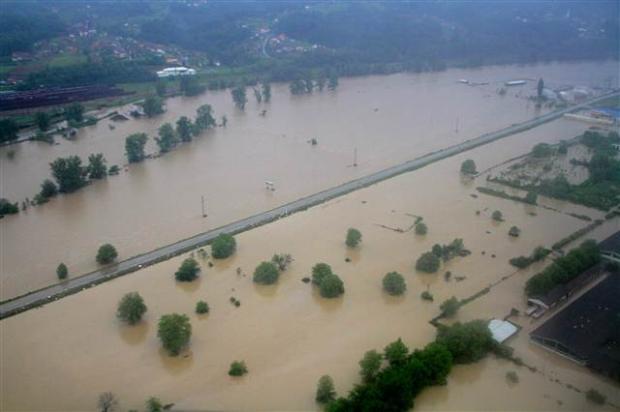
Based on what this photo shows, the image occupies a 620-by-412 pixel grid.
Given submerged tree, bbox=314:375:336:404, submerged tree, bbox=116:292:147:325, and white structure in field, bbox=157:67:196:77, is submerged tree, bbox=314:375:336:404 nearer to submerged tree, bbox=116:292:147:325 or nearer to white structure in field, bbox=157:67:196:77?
submerged tree, bbox=116:292:147:325

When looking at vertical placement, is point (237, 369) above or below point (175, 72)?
below

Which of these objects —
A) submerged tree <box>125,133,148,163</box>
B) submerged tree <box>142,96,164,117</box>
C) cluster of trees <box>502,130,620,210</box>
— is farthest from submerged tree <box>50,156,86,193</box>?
cluster of trees <box>502,130,620,210</box>

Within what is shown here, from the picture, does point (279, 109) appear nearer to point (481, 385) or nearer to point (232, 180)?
point (232, 180)

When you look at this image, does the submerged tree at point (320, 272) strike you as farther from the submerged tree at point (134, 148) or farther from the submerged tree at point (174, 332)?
the submerged tree at point (134, 148)

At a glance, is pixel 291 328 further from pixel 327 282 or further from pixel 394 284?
pixel 394 284

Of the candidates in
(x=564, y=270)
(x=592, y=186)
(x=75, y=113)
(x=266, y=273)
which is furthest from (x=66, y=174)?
(x=592, y=186)
